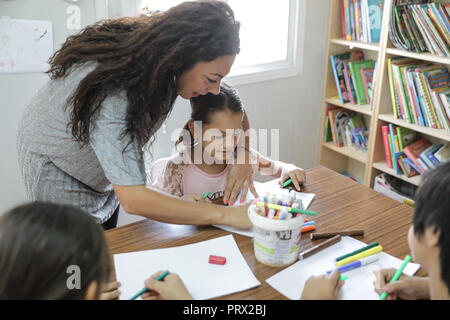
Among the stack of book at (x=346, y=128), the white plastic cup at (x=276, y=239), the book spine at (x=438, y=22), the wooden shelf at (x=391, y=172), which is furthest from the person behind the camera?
the stack of book at (x=346, y=128)

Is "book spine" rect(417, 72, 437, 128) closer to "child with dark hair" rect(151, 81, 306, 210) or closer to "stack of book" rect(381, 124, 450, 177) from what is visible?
"stack of book" rect(381, 124, 450, 177)

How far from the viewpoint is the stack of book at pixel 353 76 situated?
2.74m

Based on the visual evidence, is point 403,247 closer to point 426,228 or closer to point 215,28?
point 426,228

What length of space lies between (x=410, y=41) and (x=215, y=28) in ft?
5.14

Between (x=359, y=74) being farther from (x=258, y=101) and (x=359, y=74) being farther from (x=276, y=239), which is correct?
(x=276, y=239)

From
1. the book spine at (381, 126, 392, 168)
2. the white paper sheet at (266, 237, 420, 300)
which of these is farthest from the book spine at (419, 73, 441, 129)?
the white paper sheet at (266, 237, 420, 300)

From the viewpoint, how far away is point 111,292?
964mm

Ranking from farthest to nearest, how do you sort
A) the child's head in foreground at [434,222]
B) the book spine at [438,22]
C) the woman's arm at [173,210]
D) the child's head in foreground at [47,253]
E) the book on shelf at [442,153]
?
the book on shelf at [442,153] → the book spine at [438,22] → the woman's arm at [173,210] → the child's head in foreground at [434,222] → the child's head in foreground at [47,253]

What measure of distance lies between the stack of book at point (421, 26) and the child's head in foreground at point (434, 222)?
1548 mm

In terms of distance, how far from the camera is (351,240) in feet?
3.96

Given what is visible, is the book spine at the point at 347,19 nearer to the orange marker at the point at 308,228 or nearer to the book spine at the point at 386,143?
the book spine at the point at 386,143

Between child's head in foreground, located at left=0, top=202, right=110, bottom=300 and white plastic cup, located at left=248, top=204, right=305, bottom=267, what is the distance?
0.42 meters

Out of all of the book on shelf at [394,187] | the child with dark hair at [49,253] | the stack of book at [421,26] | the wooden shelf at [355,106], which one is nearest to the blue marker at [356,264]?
the child with dark hair at [49,253]

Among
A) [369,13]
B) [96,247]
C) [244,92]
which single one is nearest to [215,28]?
[96,247]
